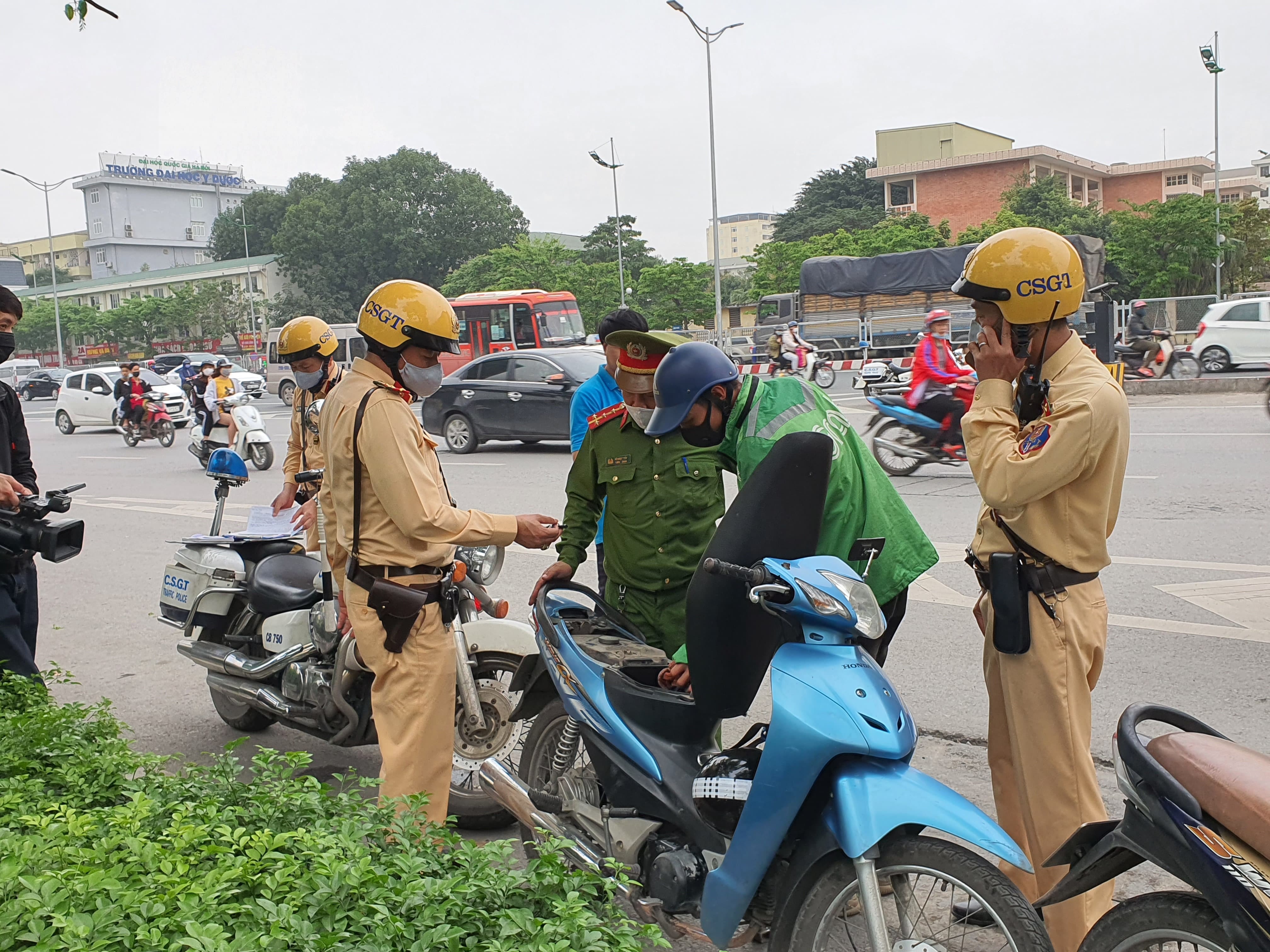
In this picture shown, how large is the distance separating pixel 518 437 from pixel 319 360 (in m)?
10.1

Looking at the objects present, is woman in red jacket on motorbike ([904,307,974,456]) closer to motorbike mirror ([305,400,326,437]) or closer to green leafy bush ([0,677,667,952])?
motorbike mirror ([305,400,326,437])

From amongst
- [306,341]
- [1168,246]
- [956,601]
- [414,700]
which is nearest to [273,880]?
[414,700]

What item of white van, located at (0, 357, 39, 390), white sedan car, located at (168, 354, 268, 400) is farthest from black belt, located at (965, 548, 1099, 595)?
white van, located at (0, 357, 39, 390)

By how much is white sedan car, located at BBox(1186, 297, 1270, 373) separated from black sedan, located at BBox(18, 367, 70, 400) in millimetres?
43510

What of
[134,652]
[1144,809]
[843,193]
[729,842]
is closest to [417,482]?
[729,842]

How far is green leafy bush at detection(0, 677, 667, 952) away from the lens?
1.92 meters

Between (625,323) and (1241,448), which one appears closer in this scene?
(625,323)

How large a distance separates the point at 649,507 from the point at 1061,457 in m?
1.48

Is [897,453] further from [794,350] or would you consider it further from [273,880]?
[794,350]

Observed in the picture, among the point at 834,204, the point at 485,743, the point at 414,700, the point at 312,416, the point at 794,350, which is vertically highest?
the point at 834,204

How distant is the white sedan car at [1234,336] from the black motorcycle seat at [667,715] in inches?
895

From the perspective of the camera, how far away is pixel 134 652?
22.0ft

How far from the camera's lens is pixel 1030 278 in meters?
2.65

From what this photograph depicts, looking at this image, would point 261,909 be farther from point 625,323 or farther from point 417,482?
point 625,323
